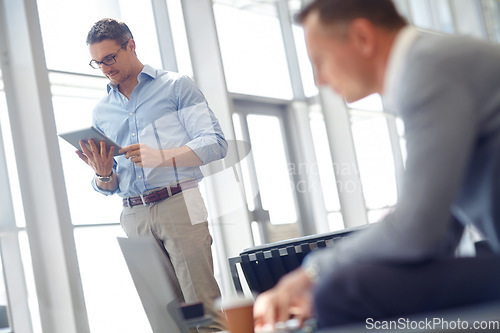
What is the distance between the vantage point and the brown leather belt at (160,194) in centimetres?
244

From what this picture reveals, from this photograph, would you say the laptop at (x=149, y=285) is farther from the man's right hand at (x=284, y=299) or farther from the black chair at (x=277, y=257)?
the man's right hand at (x=284, y=299)

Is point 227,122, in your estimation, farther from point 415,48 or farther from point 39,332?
point 415,48

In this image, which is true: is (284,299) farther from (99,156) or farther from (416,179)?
(99,156)

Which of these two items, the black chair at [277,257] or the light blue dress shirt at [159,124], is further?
the light blue dress shirt at [159,124]

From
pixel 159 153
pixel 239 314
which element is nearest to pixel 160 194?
pixel 159 153

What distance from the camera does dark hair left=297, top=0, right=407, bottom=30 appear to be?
948mm

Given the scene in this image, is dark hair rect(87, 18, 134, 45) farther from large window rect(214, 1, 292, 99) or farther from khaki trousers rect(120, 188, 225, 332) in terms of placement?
large window rect(214, 1, 292, 99)

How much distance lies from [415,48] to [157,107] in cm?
175

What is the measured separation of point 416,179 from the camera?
2.83ft

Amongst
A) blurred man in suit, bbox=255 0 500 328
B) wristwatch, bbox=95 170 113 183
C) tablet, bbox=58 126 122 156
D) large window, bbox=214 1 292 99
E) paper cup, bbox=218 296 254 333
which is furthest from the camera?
large window, bbox=214 1 292 99

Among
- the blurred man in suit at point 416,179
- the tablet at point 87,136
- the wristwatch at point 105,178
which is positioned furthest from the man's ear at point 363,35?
the wristwatch at point 105,178

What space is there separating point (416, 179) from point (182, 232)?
168 centimetres

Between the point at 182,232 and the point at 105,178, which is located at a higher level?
the point at 105,178

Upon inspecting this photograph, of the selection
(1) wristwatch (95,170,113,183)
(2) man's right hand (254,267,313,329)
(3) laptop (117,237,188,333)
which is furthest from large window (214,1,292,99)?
(2) man's right hand (254,267,313,329)
